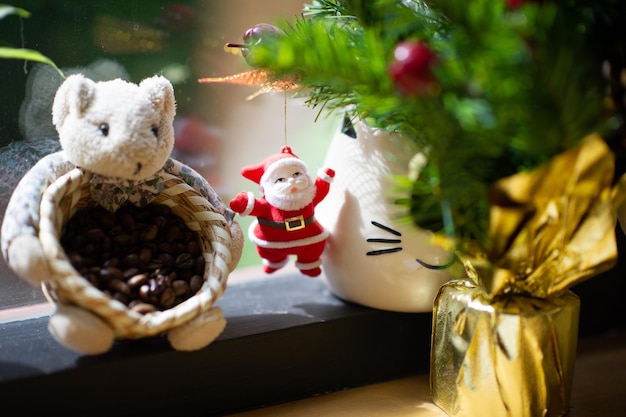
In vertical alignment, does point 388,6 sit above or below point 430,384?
above

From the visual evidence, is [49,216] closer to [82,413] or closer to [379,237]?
[82,413]

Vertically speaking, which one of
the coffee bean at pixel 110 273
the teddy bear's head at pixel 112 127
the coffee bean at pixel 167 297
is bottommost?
the coffee bean at pixel 167 297

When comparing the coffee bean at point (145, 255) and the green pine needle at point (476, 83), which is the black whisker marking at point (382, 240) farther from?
the coffee bean at point (145, 255)

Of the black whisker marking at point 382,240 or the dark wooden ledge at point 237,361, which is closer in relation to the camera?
the dark wooden ledge at point 237,361

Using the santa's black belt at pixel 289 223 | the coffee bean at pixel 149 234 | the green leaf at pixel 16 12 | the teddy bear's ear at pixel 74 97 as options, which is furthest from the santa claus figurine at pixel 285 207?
the green leaf at pixel 16 12

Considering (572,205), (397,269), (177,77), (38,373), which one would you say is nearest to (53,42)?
(177,77)

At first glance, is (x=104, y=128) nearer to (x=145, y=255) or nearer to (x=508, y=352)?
(x=145, y=255)

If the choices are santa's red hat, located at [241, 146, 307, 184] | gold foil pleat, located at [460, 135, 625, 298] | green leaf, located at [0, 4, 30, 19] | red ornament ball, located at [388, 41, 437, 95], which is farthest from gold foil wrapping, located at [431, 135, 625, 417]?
green leaf, located at [0, 4, 30, 19]

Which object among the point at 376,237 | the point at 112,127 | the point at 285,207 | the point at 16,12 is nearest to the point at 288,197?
the point at 285,207
